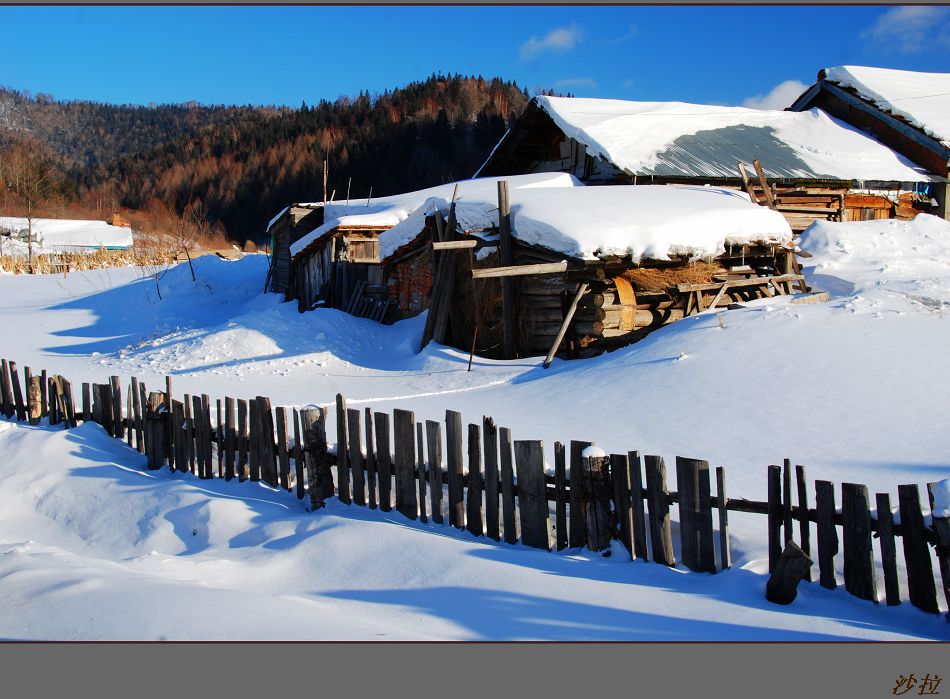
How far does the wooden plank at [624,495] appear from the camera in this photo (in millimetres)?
4980

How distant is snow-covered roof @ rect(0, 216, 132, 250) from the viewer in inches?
2002

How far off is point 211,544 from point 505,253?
903 cm

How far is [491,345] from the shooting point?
14461 millimetres

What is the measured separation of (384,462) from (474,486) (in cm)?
91

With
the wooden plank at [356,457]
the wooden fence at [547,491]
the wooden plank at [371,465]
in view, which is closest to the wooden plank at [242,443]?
the wooden fence at [547,491]

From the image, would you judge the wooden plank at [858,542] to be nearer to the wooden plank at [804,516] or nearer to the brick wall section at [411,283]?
the wooden plank at [804,516]

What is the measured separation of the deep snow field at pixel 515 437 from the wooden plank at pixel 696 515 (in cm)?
15

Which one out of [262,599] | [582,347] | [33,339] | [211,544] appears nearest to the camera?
[262,599]

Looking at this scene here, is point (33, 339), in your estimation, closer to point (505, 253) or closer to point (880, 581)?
point (505, 253)

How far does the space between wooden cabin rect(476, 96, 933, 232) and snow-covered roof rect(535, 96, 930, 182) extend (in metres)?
0.03

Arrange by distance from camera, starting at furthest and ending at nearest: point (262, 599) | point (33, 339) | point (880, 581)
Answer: point (33, 339)
point (880, 581)
point (262, 599)

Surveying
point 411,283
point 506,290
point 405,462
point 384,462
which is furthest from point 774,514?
point 411,283

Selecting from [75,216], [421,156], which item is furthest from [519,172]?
[75,216]

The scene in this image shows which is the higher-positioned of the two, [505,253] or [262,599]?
[505,253]
